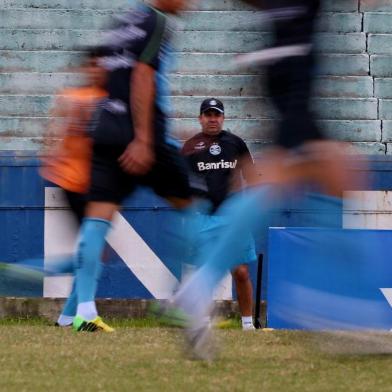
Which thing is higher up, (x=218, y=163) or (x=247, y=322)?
(x=218, y=163)

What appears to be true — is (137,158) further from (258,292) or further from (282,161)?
(258,292)

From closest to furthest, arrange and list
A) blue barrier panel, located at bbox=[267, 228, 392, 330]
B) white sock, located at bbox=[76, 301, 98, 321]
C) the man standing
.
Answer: white sock, located at bbox=[76, 301, 98, 321] → blue barrier panel, located at bbox=[267, 228, 392, 330] → the man standing

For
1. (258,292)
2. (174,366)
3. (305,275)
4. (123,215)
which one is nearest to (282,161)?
(174,366)

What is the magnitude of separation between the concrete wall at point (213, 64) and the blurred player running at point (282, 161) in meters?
7.41

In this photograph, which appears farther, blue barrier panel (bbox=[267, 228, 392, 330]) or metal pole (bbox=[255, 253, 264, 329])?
metal pole (bbox=[255, 253, 264, 329])

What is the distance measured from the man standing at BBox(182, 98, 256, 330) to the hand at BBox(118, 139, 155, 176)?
3.43m

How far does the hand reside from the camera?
5.81 m

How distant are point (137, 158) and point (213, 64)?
707 cm

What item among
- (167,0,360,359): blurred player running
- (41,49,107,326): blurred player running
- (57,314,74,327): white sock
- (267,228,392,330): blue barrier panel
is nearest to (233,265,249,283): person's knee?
(267,228,392,330): blue barrier panel

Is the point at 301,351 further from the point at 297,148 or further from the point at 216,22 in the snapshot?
the point at 216,22

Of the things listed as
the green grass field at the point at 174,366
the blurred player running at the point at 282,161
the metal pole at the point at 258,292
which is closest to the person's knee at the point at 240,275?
the metal pole at the point at 258,292

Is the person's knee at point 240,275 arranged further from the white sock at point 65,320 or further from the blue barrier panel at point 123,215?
the white sock at point 65,320

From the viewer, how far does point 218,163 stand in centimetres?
956

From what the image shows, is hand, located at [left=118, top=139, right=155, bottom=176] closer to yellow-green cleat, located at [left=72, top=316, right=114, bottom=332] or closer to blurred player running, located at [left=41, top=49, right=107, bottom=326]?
blurred player running, located at [left=41, top=49, right=107, bottom=326]
